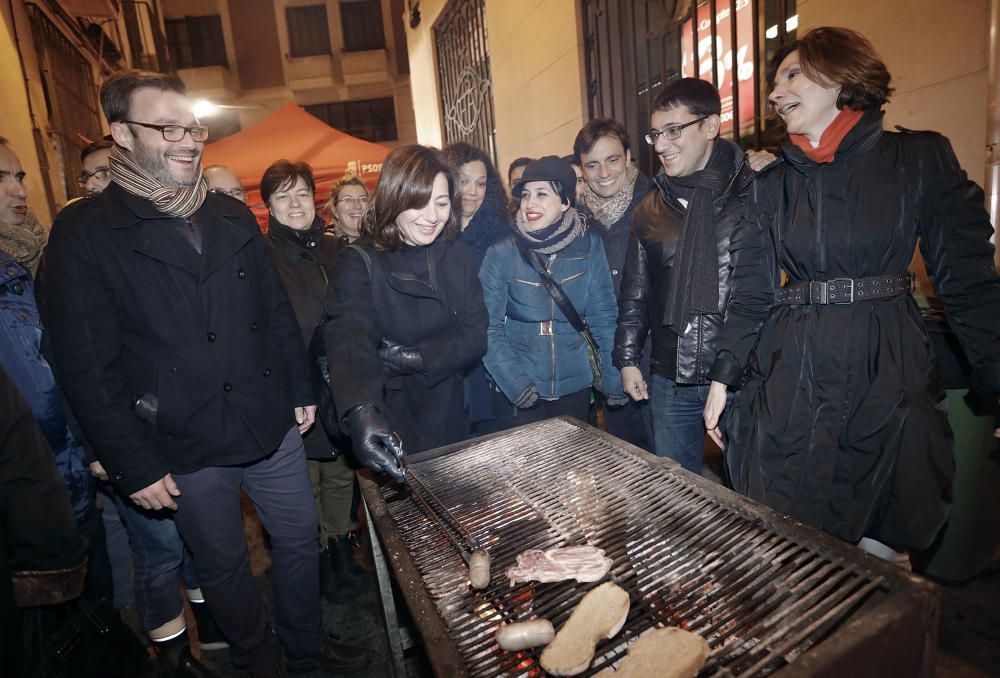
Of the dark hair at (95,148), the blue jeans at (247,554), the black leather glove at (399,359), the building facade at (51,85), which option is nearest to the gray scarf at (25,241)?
the dark hair at (95,148)

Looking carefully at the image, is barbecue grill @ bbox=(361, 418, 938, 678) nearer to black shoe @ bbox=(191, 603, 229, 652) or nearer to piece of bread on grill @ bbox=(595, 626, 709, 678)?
piece of bread on grill @ bbox=(595, 626, 709, 678)

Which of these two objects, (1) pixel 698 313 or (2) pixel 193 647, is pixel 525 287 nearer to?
(1) pixel 698 313

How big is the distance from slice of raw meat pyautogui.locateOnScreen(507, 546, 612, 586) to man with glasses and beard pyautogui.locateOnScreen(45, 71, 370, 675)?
129 cm

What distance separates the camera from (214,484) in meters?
2.15

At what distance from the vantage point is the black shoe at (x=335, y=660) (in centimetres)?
245

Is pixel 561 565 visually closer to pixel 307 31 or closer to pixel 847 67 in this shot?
pixel 847 67

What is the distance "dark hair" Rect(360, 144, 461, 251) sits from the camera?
2414 millimetres

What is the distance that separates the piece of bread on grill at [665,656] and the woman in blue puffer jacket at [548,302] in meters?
1.86

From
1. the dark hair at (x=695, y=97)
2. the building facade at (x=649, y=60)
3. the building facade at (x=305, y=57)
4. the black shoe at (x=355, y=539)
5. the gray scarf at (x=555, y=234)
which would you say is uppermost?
the building facade at (x=305, y=57)

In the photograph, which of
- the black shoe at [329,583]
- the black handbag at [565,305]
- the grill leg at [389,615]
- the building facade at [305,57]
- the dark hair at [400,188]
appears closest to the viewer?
the grill leg at [389,615]

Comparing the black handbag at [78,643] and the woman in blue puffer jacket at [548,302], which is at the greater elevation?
the woman in blue puffer jacket at [548,302]

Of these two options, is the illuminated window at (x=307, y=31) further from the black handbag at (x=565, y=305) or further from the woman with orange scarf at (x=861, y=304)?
the woman with orange scarf at (x=861, y=304)

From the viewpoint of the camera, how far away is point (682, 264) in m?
2.60

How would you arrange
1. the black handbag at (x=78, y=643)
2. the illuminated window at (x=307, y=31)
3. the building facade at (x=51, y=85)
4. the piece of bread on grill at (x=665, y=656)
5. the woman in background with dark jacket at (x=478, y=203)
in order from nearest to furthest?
the piece of bread on grill at (x=665, y=656) → the black handbag at (x=78, y=643) → the woman in background with dark jacket at (x=478, y=203) → the building facade at (x=51, y=85) → the illuminated window at (x=307, y=31)
